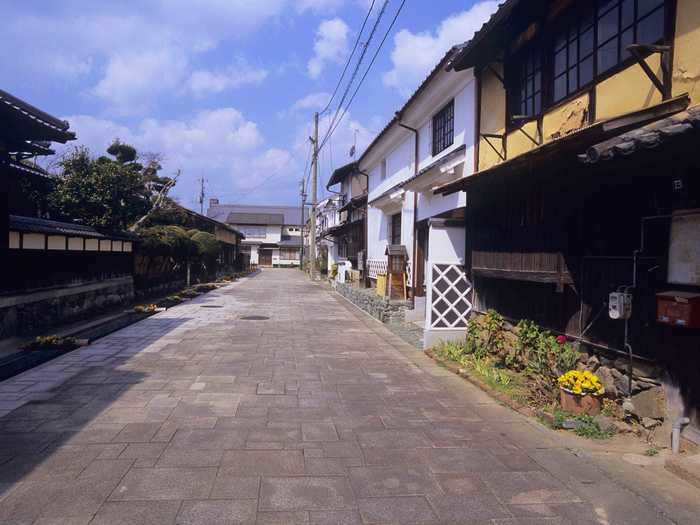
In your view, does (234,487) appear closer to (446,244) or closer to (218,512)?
(218,512)

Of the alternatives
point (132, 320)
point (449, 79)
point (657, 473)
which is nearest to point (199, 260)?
point (132, 320)

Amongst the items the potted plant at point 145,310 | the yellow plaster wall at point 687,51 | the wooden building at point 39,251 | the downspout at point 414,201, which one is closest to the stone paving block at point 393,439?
the yellow plaster wall at point 687,51

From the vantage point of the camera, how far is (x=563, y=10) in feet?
24.8

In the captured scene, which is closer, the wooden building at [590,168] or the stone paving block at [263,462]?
the stone paving block at [263,462]

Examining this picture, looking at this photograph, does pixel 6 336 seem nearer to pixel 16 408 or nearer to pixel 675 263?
pixel 16 408

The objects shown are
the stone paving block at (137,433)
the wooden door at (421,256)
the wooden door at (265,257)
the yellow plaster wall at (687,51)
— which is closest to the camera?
the yellow plaster wall at (687,51)

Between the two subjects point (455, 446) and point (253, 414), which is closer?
point (455, 446)

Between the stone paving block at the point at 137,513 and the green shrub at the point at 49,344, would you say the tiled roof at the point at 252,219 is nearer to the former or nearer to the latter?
the green shrub at the point at 49,344

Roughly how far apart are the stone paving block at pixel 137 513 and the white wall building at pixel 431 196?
A: 24.5ft

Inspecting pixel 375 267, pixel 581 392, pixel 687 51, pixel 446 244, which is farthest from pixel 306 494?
pixel 375 267

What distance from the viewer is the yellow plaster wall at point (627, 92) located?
19.0 feet

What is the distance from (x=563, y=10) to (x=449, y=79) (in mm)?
4823

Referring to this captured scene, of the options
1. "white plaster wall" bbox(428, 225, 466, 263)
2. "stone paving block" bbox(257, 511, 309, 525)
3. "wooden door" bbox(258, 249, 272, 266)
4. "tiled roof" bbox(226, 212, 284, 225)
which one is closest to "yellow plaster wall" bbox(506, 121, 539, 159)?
"white plaster wall" bbox(428, 225, 466, 263)

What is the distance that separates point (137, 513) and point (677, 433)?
16.5 feet
